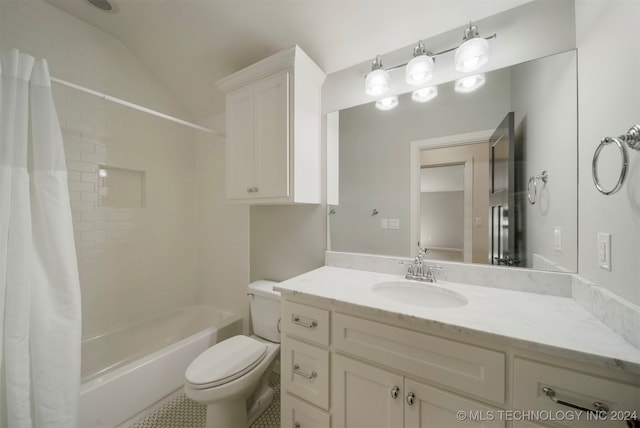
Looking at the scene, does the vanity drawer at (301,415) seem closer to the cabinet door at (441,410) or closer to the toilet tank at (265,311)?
the cabinet door at (441,410)

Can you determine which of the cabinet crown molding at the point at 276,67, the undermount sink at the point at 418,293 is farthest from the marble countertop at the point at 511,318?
the cabinet crown molding at the point at 276,67

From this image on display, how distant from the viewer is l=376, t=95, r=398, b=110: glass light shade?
55.4 inches

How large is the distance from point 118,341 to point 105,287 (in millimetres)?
452

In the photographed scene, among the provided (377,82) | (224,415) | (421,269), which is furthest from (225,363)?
(377,82)

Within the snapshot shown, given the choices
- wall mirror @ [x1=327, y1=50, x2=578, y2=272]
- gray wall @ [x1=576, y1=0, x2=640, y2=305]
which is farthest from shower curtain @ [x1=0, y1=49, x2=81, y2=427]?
gray wall @ [x1=576, y1=0, x2=640, y2=305]

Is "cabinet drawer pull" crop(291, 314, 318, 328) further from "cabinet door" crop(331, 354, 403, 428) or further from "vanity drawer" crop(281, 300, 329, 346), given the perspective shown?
"cabinet door" crop(331, 354, 403, 428)

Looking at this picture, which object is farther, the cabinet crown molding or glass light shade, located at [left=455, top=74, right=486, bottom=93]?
the cabinet crown molding

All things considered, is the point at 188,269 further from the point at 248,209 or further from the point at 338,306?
the point at 338,306

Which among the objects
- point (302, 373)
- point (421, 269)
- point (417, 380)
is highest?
point (421, 269)

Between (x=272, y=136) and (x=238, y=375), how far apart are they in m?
1.38

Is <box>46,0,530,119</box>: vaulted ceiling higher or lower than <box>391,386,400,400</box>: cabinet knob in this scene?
higher

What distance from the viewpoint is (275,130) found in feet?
4.59

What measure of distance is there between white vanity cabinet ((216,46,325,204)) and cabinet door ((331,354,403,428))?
0.90 metres

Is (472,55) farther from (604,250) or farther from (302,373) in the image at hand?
(302,373)
